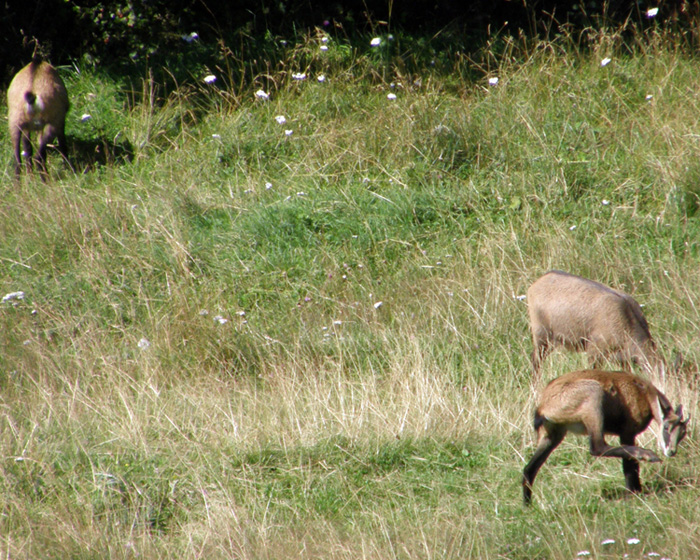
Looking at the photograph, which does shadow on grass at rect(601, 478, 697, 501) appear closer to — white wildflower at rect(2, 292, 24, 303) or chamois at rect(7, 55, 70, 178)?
white wildflower at rect(2, 292, 24, 303)

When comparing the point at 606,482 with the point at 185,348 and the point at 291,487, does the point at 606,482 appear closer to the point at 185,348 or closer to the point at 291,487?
the point at 291,487

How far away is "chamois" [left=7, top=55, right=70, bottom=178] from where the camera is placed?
333 inches

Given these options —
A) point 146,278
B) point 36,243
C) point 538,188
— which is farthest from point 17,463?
point 538,188

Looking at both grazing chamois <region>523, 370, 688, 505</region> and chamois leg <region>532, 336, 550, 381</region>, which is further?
chamois leg <region>532, 336, 550, 381</region>

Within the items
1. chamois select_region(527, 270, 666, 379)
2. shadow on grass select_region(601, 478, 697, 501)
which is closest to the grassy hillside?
shadow on grass select_region(601, 478, 697, 501)

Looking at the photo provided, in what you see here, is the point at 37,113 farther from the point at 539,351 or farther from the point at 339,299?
the point at 539,351

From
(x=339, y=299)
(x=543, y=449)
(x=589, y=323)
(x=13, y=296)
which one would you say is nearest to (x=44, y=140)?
(x=13, y=296)

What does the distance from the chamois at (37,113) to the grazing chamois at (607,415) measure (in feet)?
21.0

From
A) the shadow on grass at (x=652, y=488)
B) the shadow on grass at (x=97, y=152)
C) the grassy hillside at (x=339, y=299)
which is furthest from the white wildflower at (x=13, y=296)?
the shadow on grass at (x=652, y=488)

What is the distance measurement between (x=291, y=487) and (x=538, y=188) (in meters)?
4.16

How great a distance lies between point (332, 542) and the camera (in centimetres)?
360

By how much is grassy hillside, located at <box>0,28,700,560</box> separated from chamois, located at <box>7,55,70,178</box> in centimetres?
34

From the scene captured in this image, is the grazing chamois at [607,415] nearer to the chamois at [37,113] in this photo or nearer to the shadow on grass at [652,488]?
the shadow on grass at [652,488]

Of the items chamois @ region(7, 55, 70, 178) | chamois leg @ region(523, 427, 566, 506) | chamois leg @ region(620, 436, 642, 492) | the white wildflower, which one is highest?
chamois @ region(7, 55, 70, 178)
